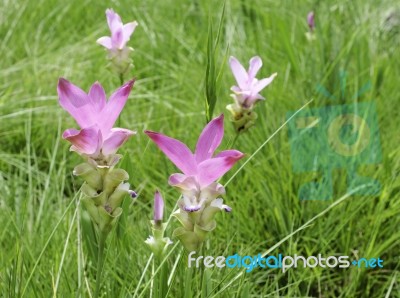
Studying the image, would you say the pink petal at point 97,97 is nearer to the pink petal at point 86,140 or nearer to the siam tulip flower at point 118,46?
the pink petal at point 86,140

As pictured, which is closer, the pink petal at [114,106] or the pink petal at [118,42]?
the pink petal at [114,106]

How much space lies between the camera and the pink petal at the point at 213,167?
74cm

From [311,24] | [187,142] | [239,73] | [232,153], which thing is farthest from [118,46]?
[311,24]

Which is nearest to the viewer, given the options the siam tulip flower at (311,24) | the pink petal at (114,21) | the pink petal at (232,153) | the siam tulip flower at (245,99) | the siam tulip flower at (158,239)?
the pink petal at (232,153)

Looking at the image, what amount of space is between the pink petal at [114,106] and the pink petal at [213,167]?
107mm

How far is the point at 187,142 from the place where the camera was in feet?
5.83

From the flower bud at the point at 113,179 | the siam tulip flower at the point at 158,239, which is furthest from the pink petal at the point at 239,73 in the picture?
the flower bud at the point at 113,179

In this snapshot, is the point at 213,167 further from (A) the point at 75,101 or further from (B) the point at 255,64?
(B) the point at 255,64

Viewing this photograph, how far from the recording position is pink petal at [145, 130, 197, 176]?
0.75 meters

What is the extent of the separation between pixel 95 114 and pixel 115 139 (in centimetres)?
4

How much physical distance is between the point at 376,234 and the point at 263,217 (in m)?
0.24

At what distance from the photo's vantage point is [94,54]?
2.45 meters

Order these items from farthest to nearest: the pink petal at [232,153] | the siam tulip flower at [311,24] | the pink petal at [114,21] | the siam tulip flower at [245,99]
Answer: the siam tulip flower at [311,24], the pink petal at [114,21], the siam tulip flower at [245,99], the pink petal at [232,153]

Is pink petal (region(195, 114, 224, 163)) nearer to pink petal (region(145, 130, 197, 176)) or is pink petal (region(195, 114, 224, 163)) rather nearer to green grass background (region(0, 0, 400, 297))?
pink petal (region(145, 130, 197, 176))
